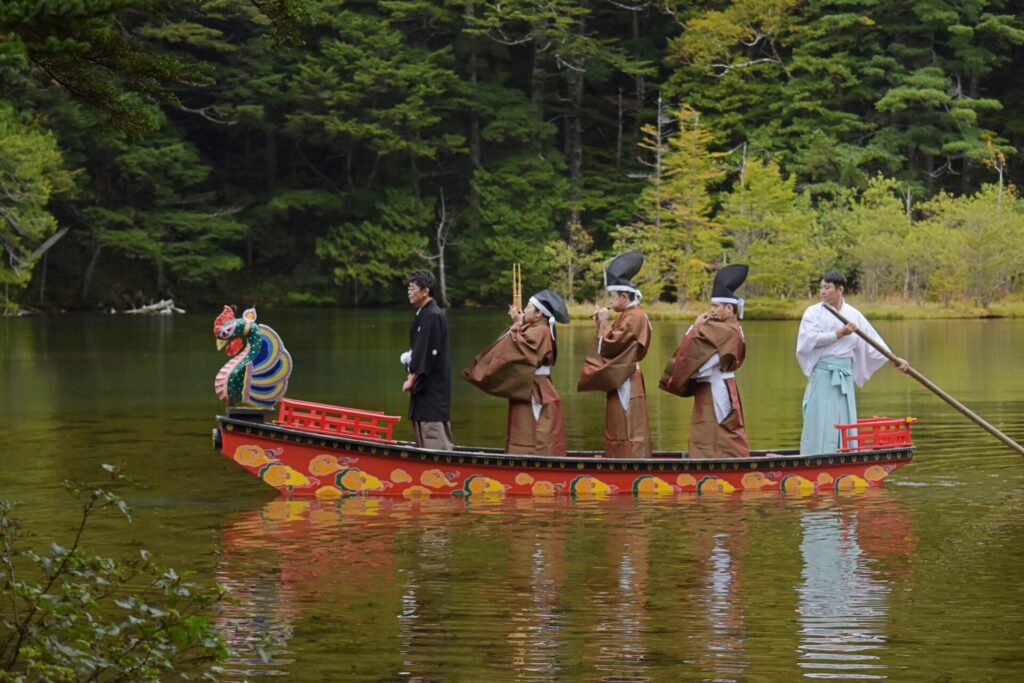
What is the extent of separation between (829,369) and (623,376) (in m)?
1.78

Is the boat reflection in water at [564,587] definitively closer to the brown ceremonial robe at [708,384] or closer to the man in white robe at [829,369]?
the brown ceremonial robe at [708,384]

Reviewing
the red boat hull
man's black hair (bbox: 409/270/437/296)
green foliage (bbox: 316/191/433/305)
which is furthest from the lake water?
green foliage (bbox: 316/191/433/305)

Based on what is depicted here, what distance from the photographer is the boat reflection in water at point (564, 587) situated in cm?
748

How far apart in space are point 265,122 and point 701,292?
14.1 m

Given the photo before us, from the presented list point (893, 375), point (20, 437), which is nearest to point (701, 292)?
point (893, 375)

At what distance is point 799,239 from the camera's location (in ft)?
143

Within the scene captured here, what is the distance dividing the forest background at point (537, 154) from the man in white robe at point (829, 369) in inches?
1181

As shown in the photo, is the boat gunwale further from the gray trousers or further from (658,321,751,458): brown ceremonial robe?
(658,321,751,458): brown ceremonial robe

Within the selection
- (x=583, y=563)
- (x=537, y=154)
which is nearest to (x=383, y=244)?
(x=537, y=154)

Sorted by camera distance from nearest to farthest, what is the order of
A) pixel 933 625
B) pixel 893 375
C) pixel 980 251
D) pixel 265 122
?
1. pixel 933 625
2. pixel 893 375
3. pixel 980 251
4. pixel 265 122

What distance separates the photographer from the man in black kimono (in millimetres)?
12367

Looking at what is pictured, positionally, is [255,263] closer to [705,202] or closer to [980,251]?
[705,202]

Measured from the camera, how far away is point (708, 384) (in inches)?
506

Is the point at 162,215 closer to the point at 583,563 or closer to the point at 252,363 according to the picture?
the point at 252,363
